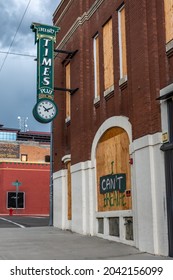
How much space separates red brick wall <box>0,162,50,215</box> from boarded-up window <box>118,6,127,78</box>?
99.7ft

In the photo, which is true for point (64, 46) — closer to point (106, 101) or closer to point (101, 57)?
point (101, 57)

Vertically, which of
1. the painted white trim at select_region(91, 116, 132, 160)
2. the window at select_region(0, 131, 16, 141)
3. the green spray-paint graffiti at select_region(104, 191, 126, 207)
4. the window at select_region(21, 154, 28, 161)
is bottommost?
the green spray-paint graffiti at select_region(104, 191, 126, 207)

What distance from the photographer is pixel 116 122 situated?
46.2 feet

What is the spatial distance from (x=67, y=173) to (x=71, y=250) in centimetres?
706

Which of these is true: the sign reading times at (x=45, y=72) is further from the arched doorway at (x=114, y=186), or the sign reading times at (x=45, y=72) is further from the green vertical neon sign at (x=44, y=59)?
the arched doorway at (x=114, y=186)

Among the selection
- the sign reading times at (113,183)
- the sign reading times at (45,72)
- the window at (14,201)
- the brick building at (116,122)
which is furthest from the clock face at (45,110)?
the window at (14,201)

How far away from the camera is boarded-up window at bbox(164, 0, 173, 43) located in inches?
446

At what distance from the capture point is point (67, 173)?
749 inches

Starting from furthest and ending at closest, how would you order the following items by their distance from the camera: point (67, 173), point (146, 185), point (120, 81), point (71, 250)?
1. point (67, 173)
2. point (120, 81)
3. point (71, 250)
4. point (146, 185)

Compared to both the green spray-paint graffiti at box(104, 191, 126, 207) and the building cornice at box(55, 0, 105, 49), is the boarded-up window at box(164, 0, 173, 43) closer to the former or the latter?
the building cornice at box(55, 0, 105, 49)

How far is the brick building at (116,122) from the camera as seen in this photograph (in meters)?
11.2

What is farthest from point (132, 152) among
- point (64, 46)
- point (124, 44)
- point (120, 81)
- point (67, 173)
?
point (64, 46)

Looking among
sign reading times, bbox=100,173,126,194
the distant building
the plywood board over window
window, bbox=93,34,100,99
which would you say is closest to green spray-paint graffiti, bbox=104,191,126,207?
the plywood board over window

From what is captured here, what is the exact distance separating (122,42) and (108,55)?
1.15 m
